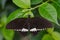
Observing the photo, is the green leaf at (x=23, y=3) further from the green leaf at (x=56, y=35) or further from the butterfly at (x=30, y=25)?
the green leaf at (x=56, y=35)

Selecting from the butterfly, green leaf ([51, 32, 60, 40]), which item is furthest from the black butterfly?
green leaf ([51, 32, 60, 40])

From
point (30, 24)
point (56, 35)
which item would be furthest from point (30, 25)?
point (56, 35)

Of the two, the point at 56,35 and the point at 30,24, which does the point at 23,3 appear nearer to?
the point at 30,24

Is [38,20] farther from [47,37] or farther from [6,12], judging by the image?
[6,12]

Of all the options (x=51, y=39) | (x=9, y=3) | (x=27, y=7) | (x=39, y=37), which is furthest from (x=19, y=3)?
(x=9, y=3)

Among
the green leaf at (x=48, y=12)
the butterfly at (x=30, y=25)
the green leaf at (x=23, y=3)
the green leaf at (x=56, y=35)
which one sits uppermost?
the green leaf at (x=23, y=3)

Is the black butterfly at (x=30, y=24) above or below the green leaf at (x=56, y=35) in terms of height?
above

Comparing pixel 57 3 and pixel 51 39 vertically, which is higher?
pixel 57 3

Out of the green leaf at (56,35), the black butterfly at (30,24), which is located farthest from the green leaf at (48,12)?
the green leaf at (56,35)
